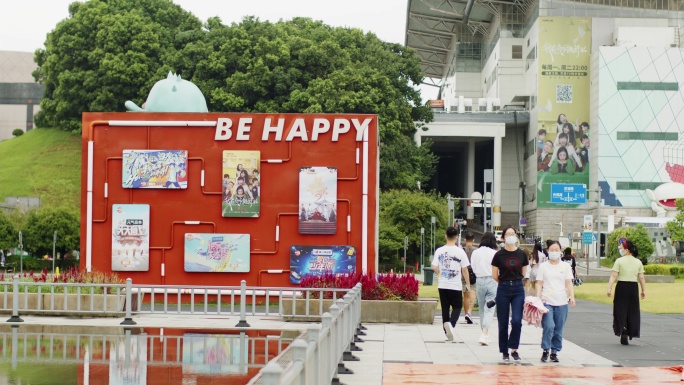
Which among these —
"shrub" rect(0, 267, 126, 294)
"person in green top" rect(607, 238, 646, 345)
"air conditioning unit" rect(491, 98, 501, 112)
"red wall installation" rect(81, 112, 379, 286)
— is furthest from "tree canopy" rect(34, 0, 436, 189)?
"person in green top" rect(607, 238, 646, 345)

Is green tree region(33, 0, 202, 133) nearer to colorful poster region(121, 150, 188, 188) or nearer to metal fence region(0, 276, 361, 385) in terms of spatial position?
colorful poster region(121, 150, 188, 188)

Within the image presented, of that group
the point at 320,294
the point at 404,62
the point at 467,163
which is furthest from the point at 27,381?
the point at 467,163

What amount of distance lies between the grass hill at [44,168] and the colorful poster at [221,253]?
57.1m

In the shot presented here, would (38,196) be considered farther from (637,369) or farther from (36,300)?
(637,369)

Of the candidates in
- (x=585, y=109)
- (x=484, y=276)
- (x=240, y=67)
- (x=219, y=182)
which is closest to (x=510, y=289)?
(x=484, y=276)

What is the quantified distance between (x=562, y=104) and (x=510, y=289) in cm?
8505

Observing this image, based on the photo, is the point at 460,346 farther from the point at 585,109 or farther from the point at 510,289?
the point at 585,109

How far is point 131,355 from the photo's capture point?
18078mm

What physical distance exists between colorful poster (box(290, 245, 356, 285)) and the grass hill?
58457 millimetres

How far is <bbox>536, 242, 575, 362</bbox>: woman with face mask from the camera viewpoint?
17.1m

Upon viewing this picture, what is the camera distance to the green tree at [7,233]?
7988cm

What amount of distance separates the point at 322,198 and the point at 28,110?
119879 millimetres

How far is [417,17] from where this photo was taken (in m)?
128

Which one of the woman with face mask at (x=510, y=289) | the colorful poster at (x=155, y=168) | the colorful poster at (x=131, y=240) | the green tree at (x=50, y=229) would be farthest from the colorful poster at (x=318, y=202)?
the green tree at (x=50, y=229)
